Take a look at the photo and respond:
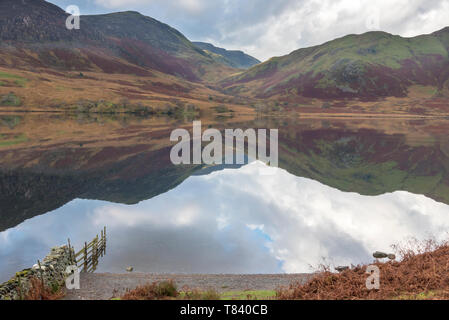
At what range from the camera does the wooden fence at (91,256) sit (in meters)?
16.9

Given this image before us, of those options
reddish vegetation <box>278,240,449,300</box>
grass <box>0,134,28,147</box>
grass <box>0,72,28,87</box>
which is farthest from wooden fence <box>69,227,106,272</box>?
grass <box>0,72,28,87</box>

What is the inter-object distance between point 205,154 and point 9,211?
32.1 m

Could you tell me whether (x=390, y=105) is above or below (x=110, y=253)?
above

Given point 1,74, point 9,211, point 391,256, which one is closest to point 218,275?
point 391,256

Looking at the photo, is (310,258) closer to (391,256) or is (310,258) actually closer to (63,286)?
(391,256)

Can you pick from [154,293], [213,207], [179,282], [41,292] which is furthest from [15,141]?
[154,293]

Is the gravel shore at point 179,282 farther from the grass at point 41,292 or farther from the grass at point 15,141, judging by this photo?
the grass at point 15,141

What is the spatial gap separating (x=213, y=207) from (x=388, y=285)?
64.1 ft

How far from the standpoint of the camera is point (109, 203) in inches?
1121

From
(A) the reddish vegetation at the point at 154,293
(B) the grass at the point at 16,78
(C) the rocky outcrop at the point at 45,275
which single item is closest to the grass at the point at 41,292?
(C) the rocky outcrop at the point at 45,275

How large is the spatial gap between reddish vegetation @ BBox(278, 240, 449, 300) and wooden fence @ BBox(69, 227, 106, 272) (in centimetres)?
1184

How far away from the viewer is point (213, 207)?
94.4 ft

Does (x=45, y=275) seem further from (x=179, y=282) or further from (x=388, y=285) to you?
(x=388, y=285)

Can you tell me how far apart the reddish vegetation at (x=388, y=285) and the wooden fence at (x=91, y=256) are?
1184 cm
